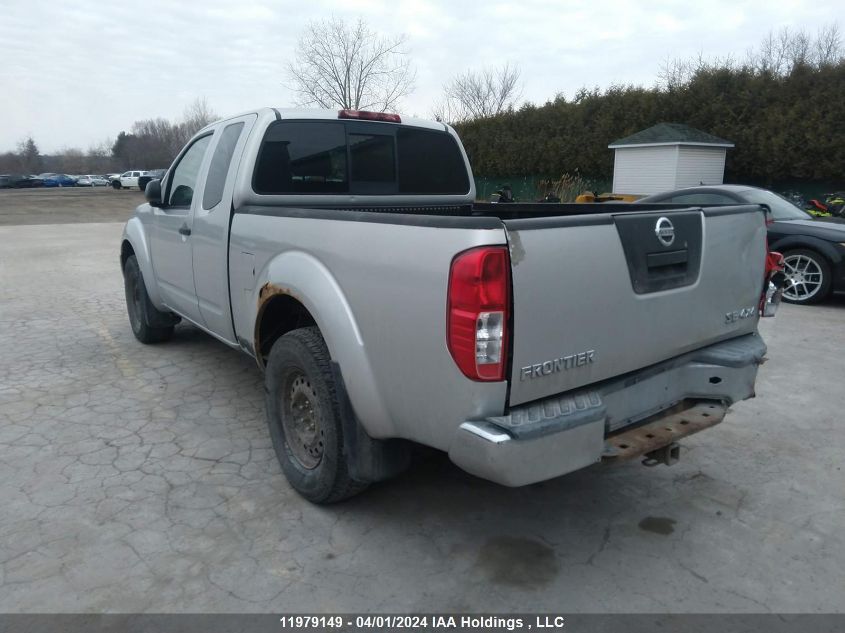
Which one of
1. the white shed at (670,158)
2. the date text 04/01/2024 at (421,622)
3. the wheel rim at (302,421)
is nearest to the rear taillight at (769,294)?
the date text 04/01/2024 at (421,622)

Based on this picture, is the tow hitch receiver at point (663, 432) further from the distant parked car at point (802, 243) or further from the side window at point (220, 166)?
the distant parked car at point (802, 243)

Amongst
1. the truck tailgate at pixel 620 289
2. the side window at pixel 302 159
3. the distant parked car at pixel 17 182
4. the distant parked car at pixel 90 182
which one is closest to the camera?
the truck tailgate at pixel 620 289

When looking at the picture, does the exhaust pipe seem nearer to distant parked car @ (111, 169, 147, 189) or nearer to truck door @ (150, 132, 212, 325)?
truck door @ (150, 132, 212, 325)

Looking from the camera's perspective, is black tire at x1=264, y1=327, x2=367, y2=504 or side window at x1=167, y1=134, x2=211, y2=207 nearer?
black tire at x1=264, y1=327, x2=367, y2=504

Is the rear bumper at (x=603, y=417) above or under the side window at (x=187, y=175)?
under

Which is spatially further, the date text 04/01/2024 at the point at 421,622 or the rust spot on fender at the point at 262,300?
the rust spot on fender at the point at 262,300

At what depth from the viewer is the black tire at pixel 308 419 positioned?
9.88 ft

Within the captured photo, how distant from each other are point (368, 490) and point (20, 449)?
2.26 meters

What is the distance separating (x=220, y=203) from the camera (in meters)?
4.12

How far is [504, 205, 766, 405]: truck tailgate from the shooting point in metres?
2.38

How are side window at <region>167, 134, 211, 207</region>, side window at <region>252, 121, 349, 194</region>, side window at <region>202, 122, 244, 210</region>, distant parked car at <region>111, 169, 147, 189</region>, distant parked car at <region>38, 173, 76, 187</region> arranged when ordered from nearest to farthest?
side window at <region>252, 121, 349, 194</region> < side window at <region>202, 122, 244, 210</region> < side window at <region>167, 134, 211, 207</region> < distant parked car at <region>111, 169, 147, 189</region> < distant parked car at <region>38, 173, 76, 187</region>

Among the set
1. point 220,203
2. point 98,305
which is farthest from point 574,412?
point 98,305

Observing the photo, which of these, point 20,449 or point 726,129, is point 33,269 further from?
point 726,129

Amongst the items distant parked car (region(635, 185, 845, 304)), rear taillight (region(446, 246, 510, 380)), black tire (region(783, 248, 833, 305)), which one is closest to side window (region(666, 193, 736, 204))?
distant parked car (region(635, 185, 845, 304))
